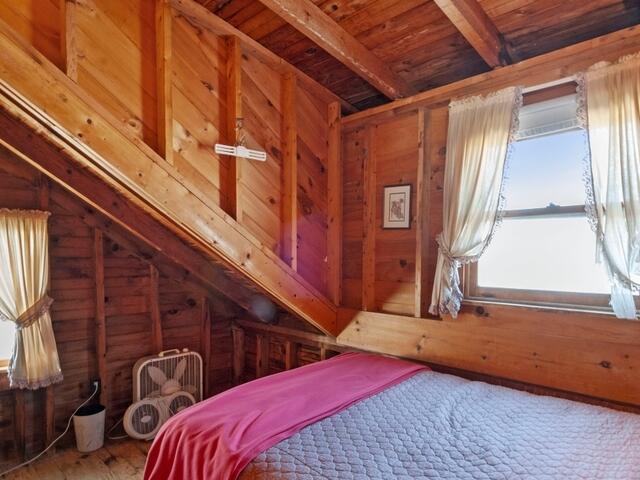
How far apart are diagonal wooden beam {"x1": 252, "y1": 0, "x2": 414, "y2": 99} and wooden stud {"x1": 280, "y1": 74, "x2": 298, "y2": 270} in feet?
1.50

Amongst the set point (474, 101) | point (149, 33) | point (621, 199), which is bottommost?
point (621, 199)

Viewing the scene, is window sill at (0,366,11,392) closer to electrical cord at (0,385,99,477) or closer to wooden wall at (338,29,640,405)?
electrical cord at (0,385,99,477)

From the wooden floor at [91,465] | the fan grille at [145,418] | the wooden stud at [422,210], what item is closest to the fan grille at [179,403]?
the fan grille at [145,418]

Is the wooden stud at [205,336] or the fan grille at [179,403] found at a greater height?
the wooden stud at [205,336]

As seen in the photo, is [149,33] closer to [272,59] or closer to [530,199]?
[272,59]

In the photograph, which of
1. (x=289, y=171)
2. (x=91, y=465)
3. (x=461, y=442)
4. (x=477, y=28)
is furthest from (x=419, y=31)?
(x=91, y=465)

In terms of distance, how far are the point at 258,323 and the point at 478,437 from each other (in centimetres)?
241

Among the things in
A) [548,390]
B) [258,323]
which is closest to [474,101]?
[548,390]

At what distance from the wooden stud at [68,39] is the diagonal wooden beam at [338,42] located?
87cm

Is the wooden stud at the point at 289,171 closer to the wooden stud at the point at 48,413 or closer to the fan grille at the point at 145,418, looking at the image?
the fan grille at the point at 145,418

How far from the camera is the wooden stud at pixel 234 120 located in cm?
233

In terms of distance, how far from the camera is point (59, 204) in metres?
2.89

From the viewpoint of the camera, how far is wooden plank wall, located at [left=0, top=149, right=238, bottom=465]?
2764 mm

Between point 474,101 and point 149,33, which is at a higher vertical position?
point 149,33
